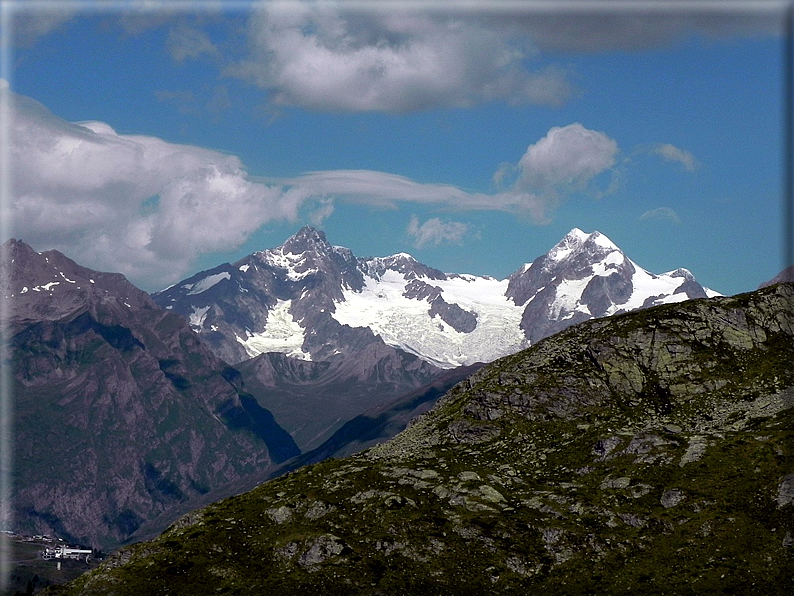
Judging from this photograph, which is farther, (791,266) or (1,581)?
(1,581)

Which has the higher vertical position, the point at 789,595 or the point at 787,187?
the point at 787,187

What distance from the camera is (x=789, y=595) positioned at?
654ft

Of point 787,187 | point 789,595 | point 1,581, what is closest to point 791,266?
point 787,187

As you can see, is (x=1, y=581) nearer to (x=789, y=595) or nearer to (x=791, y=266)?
(x=791, y=266)

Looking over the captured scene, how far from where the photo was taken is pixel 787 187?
81312 millimetres

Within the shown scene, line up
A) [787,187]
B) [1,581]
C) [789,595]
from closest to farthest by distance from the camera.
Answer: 1. [787,187]
2. [1,581]
3. [789,595]

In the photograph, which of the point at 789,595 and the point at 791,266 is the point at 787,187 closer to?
the point at 791,266

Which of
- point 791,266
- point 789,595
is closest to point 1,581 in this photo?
point 791,266

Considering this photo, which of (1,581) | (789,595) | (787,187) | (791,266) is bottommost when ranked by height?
(789,595)

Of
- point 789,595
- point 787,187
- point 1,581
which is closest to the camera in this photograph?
point 787,187

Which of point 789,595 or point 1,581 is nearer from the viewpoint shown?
point 1,581

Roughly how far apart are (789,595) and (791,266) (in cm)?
13745

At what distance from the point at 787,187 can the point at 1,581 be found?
119762mm

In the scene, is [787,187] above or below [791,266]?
above
